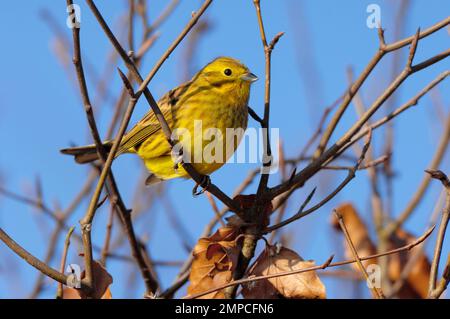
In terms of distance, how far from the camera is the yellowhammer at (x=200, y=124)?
4.48m

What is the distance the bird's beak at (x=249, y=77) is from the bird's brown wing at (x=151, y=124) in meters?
0.44

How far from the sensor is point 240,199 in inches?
142

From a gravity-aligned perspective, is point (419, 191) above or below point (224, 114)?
below

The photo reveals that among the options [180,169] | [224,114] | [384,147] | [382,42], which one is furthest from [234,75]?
[382,42]

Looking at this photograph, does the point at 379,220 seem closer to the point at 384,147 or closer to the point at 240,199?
the point at 384,147

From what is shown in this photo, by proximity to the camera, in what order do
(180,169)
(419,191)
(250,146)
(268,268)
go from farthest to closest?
(180,169), (419,191), (250,146), (268,268)

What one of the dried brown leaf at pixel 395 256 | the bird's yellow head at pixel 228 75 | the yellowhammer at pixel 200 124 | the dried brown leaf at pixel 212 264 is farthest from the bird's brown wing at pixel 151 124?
the dried brown leaf at pixel 212 264

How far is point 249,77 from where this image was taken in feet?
15.9

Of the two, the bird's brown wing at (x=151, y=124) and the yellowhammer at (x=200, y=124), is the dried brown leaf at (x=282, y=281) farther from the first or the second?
the bird's brown wing at (x=151, y=124)

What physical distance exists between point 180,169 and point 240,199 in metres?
1.23

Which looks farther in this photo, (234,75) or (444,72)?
(234,75)

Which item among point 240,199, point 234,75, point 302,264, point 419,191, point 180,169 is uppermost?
A: point 234,75

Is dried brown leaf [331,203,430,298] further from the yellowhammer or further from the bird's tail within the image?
the bird's tail

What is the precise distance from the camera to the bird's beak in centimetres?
483
